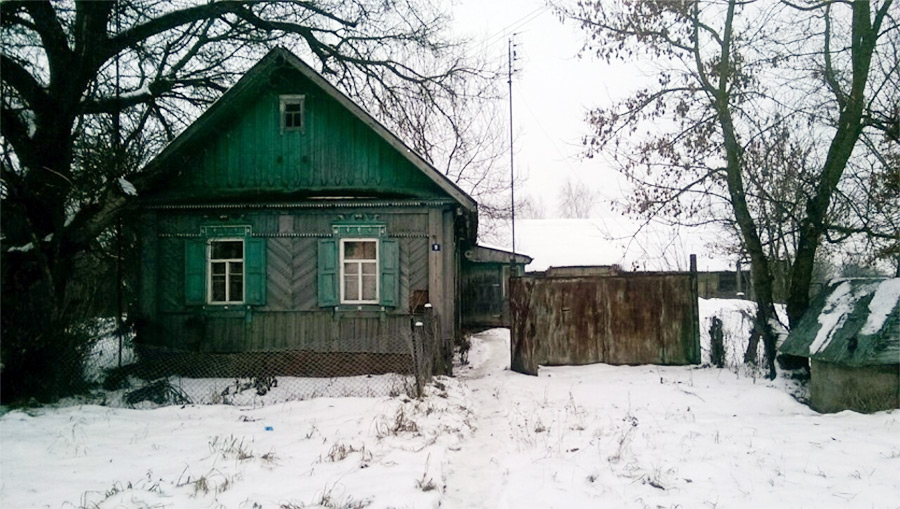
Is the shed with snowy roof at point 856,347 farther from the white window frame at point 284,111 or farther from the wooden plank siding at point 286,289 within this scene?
the white window frame at point 284,111

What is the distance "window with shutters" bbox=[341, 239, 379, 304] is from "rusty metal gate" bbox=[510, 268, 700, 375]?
2.82 m

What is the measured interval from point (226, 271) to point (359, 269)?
277 cm

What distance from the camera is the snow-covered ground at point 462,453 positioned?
16.0 feet

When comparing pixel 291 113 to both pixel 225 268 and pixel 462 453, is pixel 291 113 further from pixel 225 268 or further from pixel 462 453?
pixel 462 453

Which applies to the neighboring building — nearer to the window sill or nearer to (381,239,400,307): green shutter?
(381,239,400,307): green shutter

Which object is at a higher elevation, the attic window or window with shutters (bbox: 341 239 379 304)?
the attic window

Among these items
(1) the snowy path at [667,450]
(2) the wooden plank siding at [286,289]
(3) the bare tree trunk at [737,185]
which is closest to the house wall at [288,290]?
(2) the wooden plank siding at [286,289]

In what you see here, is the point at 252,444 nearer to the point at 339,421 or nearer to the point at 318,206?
the point at 339,421

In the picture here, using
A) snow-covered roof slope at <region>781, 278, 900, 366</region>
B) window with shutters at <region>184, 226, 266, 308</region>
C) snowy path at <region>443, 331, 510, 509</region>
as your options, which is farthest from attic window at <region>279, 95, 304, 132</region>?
snow-covered roof slope at <region>781, 278, 900, 366</region>

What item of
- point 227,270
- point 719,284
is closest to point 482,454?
point 227,270

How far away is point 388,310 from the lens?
36.8ft

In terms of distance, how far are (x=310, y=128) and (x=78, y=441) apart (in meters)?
7.02

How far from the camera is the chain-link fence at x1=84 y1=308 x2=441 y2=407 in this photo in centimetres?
870

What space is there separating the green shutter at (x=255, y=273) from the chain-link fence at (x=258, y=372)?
115 cm
